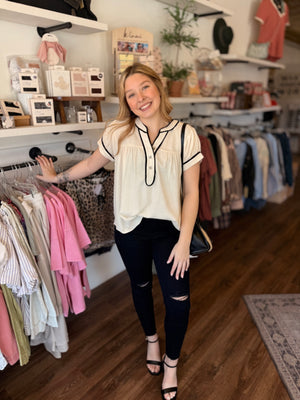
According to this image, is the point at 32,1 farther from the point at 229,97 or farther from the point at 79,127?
the point at 229,97

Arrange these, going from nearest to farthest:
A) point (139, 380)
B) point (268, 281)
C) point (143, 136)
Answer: point (143, 136) → point (139, 380) → point (268, 281)

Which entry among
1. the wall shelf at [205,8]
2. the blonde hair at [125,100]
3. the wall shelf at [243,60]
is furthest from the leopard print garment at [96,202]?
the wall shelf at [243,60]

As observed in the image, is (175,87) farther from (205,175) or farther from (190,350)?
(190,350)

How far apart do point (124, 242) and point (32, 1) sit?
4.14 ft

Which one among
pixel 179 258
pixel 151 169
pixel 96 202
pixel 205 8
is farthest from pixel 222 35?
pixel 179 258

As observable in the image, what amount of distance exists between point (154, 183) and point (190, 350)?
1.15 meters

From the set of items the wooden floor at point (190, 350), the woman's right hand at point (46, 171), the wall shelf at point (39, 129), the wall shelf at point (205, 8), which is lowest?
the wooden floor at point (190, 350)

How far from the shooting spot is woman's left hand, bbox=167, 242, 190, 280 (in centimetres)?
133

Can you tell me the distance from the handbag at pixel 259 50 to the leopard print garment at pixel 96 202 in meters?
2.60

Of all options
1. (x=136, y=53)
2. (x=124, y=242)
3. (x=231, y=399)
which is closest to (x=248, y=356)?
(x=231, y=399)

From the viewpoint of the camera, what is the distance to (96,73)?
5.76 feet

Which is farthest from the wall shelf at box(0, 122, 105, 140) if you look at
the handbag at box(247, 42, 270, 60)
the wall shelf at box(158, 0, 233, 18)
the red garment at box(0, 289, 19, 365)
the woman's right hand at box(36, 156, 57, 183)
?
the handbag at box(247, 42, 270, 60)

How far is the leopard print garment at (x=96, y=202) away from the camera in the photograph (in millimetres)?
1750

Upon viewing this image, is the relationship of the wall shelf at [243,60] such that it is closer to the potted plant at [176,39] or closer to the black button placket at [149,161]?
the potted plant at [176,39]
